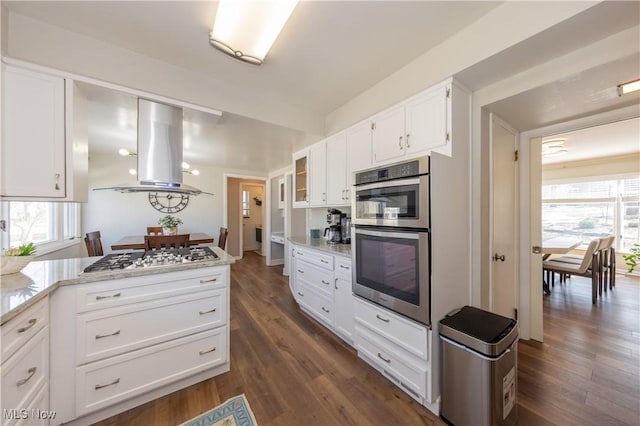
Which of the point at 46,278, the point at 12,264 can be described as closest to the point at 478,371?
the point at 46,278

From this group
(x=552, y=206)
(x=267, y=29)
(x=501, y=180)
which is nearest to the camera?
(x=267, y=29)

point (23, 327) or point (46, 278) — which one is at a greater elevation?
point (46, 278)

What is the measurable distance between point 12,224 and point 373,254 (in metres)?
3.40

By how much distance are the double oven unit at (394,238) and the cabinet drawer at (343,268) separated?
19 centimetres

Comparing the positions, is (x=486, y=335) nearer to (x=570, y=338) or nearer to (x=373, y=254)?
(x=373, y=254)

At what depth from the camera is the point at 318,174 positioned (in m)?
3.10

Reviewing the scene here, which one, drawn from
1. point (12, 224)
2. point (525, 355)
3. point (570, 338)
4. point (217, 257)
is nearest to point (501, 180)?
point (525, 355)

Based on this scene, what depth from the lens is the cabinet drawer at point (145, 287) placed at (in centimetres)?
139

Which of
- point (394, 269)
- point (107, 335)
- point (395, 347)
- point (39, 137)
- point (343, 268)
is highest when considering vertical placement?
point (39, 137)

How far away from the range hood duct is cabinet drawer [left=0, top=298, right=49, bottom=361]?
37.9 inches

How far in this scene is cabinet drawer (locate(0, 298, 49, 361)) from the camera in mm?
947

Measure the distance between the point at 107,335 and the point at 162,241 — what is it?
189 cm

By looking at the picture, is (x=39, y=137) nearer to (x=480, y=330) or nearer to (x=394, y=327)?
(x=394, y=327)

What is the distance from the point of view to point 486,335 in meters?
1.31
